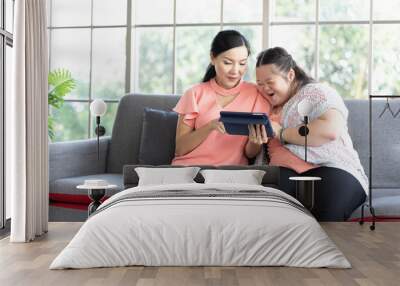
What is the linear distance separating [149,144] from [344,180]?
1.62 meters

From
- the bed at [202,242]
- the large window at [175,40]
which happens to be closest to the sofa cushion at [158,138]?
the large window at [175,40]

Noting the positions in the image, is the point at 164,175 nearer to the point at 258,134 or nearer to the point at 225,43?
the point at 258,134

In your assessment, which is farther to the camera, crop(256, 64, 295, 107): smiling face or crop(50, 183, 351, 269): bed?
crop(256, 64, 295, 107): smiling face

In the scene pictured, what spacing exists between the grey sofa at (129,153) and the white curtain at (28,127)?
559 millimetres

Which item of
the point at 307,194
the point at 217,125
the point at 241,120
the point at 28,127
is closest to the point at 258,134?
the point at 241,120

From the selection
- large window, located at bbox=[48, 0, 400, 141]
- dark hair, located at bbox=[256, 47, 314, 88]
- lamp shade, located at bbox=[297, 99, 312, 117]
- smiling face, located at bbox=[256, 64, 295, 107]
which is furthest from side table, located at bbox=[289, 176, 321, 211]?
large window, located at bbox=[48, 0, 400, 141]

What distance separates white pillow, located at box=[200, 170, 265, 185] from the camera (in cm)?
485

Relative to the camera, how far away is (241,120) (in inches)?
203

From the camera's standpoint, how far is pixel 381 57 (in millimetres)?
7660

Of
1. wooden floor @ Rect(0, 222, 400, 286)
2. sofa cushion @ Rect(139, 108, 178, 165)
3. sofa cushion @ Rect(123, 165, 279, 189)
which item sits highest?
sofa cushion @ Rect(139, 108, 178, 165)

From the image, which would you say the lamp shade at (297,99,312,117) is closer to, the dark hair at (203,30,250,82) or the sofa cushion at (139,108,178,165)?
the dark hair at (203,30,250,82)

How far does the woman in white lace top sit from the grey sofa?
0.18 metres

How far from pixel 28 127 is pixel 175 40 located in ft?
9.36

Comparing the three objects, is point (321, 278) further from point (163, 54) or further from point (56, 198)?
point (163, 54)
